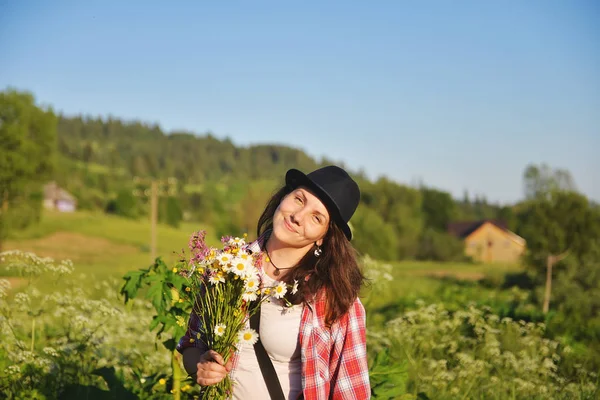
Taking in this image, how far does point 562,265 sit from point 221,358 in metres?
25.2

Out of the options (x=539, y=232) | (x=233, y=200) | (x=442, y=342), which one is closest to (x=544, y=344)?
(x=442, y=342)

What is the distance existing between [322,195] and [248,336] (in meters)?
0.68

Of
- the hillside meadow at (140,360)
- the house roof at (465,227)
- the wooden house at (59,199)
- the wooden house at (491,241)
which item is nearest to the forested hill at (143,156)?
the wooden house at (59,199)

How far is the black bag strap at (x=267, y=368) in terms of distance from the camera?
249cm

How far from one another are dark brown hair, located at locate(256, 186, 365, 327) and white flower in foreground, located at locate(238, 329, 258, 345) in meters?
0.24

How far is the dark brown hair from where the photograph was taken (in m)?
2.52

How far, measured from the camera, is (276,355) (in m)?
2.53

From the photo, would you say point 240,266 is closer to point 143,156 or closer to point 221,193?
point 221,193

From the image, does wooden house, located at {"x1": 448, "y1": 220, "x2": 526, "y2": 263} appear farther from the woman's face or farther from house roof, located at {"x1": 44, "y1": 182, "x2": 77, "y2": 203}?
the woman's face

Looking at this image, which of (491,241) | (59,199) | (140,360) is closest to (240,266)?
(140,360)

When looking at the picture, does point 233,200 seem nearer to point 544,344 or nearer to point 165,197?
point 165,197

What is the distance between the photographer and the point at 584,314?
16188 millimetres

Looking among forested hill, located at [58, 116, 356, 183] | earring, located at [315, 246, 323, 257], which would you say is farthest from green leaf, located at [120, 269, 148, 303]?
forested hill, located at [58, 116, 356, 183]

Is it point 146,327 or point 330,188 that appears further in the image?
point 146,327
